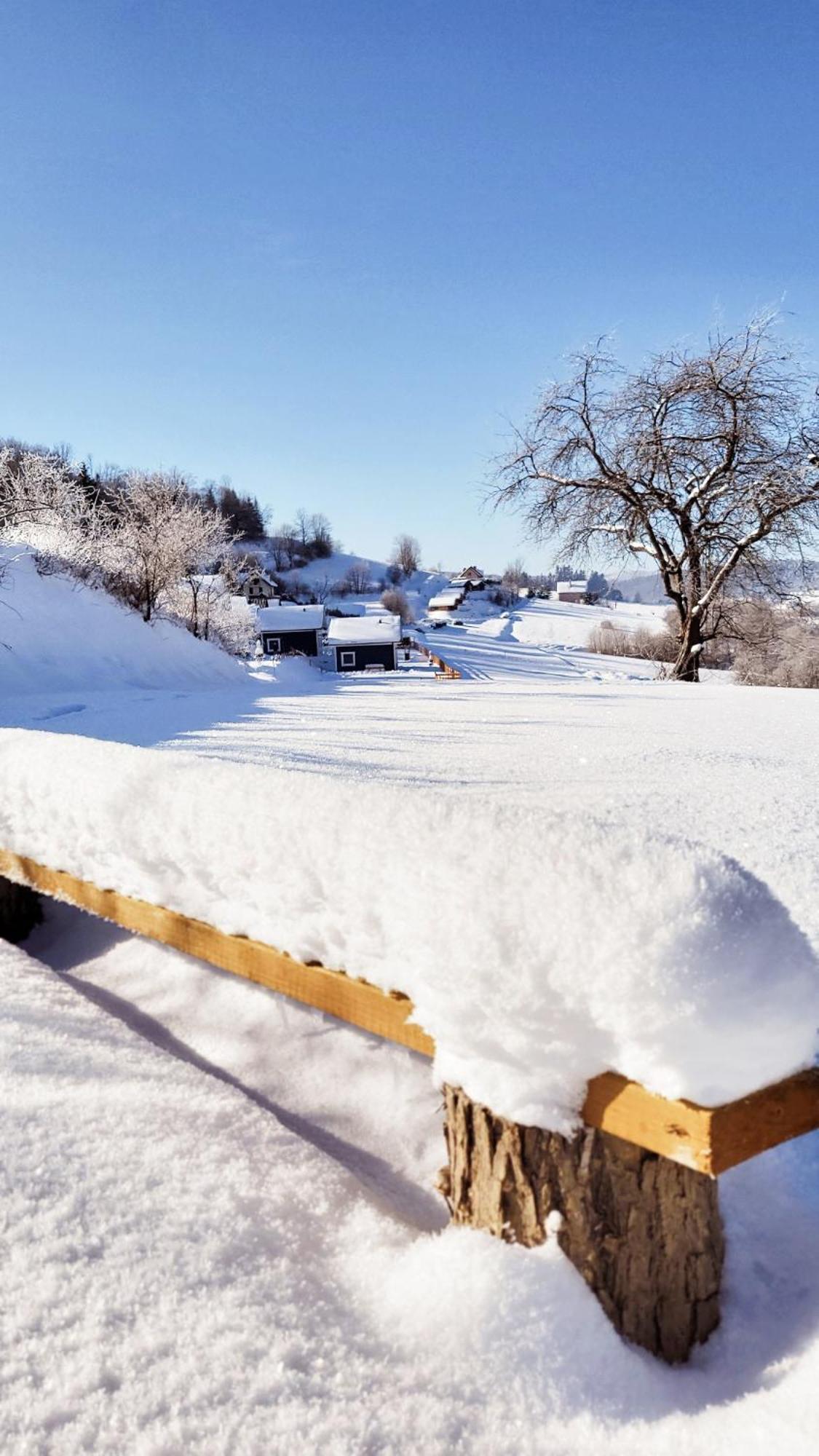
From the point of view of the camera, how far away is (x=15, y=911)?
8.50 feet

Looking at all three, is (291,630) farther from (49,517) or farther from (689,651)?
(689,651)

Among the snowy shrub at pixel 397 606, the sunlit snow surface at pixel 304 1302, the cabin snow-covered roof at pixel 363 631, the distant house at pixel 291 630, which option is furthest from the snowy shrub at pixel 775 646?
the snowy shrub at pixel 397 606

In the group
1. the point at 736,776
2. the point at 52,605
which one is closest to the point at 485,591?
the point at 52,605

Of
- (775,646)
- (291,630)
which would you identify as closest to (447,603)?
(291,630)

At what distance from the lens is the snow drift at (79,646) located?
8125mm

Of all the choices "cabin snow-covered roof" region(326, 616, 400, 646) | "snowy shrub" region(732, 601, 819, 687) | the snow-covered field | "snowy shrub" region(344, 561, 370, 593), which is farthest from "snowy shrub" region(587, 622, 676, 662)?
"snowy shrub" region(344, 561, 370, 593)

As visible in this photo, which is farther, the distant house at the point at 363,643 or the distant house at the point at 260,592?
the distant house at the point at 260,592

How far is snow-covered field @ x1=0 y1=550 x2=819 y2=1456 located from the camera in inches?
31.4

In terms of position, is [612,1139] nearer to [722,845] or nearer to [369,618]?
[722,845]

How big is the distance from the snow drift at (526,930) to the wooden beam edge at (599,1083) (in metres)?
0.03

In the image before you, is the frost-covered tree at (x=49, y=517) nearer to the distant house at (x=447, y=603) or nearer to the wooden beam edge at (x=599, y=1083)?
the wooden beam edge at (x=599, y=1083)

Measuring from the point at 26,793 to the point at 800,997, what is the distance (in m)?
1.62

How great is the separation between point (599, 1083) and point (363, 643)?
30.4m

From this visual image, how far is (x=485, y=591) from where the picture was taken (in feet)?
262
